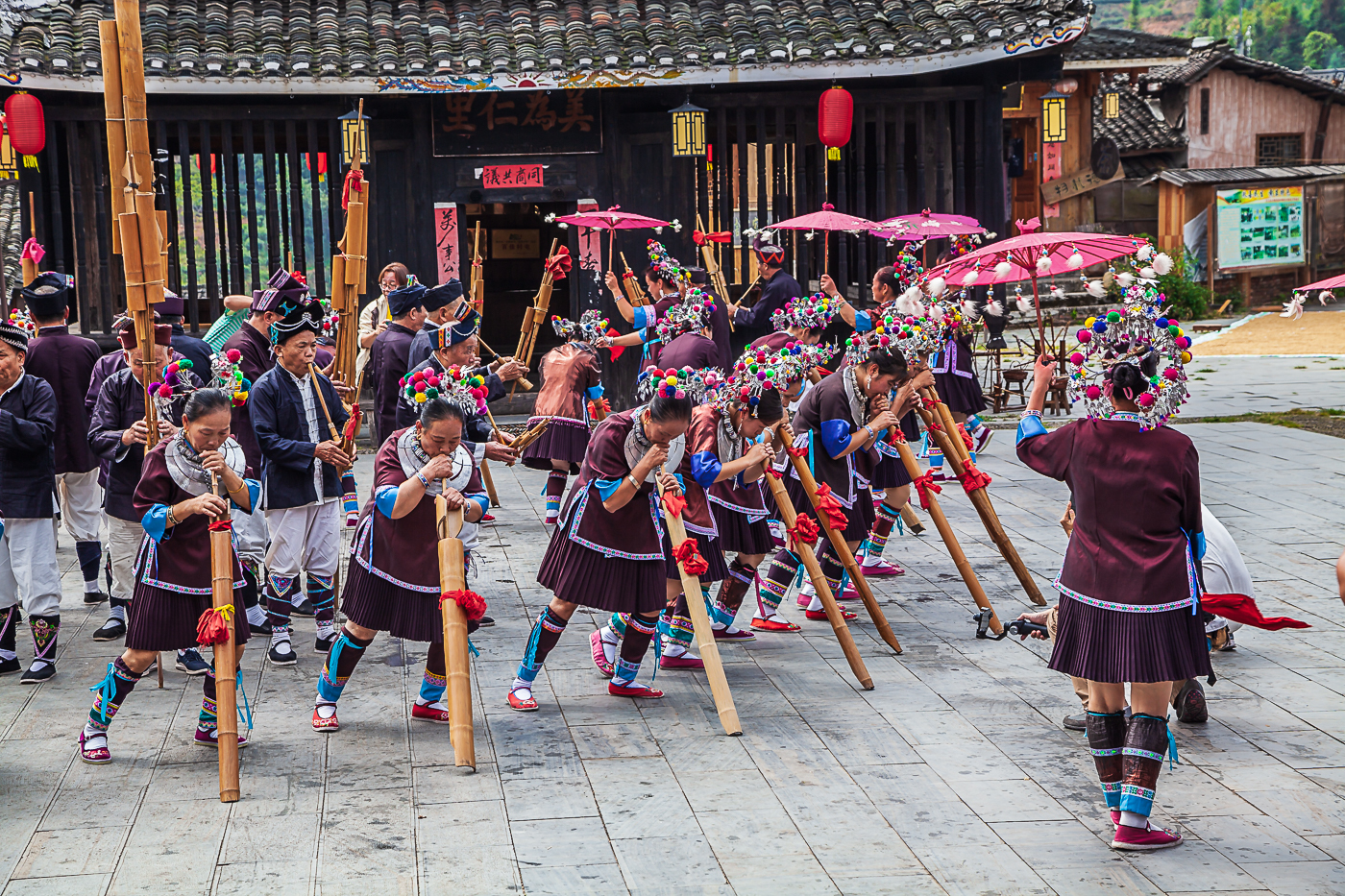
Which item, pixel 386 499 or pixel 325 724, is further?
pixel 325 724

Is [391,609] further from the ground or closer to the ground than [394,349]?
closer to the ground

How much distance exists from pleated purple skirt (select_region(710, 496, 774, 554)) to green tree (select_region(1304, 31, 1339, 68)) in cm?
4666

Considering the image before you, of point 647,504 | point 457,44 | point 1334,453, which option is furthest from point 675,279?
point 1334,453

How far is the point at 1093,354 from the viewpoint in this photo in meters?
4.56

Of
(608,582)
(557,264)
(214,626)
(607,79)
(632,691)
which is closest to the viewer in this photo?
(214,626)

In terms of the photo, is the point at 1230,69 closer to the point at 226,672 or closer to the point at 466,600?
the point at 466,600

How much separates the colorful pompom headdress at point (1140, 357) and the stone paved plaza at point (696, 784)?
1.48 metres

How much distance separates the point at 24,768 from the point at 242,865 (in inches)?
57.3

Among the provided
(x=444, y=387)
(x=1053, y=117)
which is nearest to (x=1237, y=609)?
(x=444, y=387)

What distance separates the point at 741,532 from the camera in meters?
6.46

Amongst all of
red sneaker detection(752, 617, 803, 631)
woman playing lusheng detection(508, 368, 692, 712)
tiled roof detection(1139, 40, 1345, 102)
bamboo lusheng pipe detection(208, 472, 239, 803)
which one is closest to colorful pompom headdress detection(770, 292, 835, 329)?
red sneaker detection(752, 617, 803, 631)

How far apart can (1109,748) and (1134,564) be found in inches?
25.5

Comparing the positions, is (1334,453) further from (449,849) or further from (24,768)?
(24,768)

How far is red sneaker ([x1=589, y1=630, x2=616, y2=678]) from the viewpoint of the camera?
242 inches
